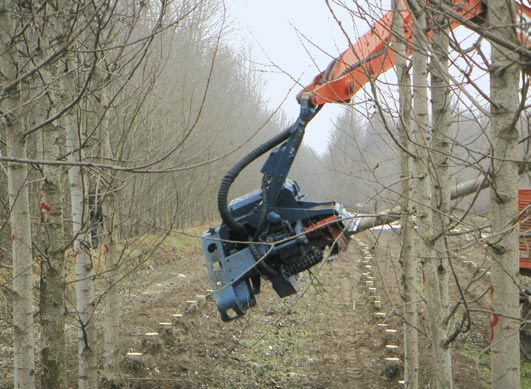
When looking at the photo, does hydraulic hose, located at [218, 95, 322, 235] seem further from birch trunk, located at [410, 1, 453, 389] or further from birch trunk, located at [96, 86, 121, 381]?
birch trunk, located at [410, 1, 453, 389]

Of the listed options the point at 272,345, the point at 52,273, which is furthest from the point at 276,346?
the point at 52,273

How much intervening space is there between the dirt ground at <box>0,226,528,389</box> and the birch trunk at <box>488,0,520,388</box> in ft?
6.45

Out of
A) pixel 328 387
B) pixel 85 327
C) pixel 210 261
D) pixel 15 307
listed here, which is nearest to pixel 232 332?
pixel 328 387

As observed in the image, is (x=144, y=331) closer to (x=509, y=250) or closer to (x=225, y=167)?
(x=509, y=250)

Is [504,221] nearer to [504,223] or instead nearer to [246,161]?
[504,223]

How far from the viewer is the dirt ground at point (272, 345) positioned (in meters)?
8.53

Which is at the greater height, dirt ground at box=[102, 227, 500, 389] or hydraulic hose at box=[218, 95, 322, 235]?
hydraulic hose at box=[218, 95, 322, 235]

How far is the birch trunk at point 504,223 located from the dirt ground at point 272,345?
1.96 meters

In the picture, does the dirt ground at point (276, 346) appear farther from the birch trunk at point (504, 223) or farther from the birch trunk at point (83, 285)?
the birch trunk at point (504, 223)

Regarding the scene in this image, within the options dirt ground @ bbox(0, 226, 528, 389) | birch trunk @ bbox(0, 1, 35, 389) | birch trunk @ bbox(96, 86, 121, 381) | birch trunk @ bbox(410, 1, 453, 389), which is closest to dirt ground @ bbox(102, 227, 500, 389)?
dirt ground @ bbox(0, 226, 528, 389)

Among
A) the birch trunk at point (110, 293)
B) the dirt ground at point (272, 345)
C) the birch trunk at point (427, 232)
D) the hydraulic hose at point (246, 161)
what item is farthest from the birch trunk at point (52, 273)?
the birch trunk at point (427, 232)

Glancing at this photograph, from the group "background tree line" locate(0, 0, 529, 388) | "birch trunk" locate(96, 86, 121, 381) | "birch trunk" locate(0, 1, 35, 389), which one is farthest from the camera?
"birch trunk" locate(96, 86, 121, 381)

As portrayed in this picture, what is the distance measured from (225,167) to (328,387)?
27.0 m

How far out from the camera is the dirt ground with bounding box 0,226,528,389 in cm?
853
